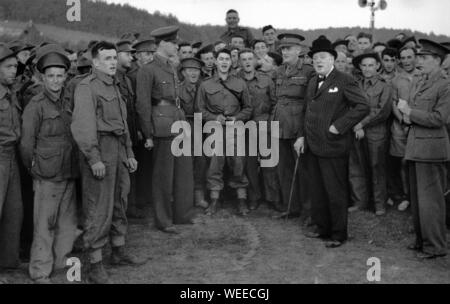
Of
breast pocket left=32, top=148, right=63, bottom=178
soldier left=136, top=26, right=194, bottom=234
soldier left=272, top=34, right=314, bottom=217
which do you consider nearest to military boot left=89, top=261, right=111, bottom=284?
breast pocket left=32, top=148, right=63, bottom=178

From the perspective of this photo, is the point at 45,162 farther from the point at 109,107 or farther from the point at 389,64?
the point at 389,64

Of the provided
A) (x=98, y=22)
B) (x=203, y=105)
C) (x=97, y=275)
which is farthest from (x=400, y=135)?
(x=98, y=22)

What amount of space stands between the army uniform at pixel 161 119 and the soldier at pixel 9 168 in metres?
1.72

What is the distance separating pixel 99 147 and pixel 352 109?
3029mm

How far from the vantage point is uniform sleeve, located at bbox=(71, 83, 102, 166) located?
4.74m

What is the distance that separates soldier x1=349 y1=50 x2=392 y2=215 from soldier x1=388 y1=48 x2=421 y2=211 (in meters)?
0.14

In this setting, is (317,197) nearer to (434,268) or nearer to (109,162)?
(434,268)

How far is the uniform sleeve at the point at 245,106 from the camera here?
24.3ft

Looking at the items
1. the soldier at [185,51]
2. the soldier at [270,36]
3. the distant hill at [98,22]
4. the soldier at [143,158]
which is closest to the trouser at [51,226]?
the soldier at [143,158]

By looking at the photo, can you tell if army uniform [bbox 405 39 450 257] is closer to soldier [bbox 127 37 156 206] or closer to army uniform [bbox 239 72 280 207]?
army uniform [bbox 239 72 280 207]

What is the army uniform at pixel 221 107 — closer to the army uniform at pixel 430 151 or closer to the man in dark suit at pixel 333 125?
the man in dark suit at pixel 333 125
